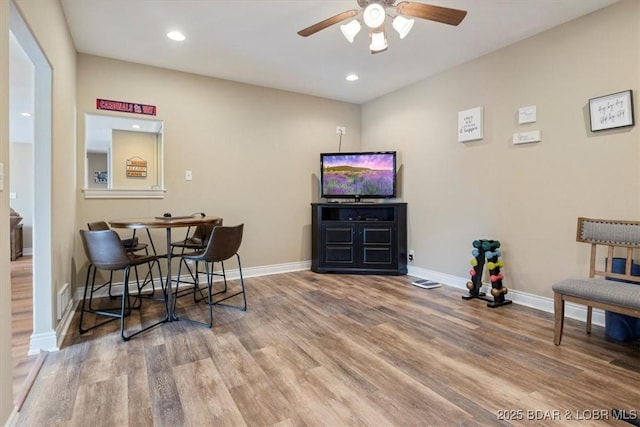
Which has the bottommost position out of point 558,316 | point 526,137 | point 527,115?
point 558,316

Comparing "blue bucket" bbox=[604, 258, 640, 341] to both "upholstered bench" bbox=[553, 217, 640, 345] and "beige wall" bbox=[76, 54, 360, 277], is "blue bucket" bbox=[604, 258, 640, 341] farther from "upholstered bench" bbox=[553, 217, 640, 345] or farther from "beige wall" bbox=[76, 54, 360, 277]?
"beige wall" bbox=[76, 54, 360, 277]

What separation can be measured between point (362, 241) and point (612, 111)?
107 inches

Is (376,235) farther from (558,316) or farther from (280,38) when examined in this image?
(280,38)

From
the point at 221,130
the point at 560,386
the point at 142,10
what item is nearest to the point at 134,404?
the point at 560,386

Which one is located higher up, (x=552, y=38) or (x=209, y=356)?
(x=552, y=38)

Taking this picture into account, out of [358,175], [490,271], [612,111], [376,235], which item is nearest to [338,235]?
[376,235]

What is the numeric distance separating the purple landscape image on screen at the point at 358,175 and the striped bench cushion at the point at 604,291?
2427 millimetres

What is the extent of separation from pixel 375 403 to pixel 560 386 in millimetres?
1014

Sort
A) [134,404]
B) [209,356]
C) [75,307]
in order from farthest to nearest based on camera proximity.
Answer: [75,307], [209,356], [134,404]

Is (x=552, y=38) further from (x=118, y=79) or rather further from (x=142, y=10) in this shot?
(x=118, y=79)

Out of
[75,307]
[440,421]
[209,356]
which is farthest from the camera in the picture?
[75,307]

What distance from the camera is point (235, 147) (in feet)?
13.4

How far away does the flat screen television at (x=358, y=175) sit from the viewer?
4.38 m

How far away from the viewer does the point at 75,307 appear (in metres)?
2.99
